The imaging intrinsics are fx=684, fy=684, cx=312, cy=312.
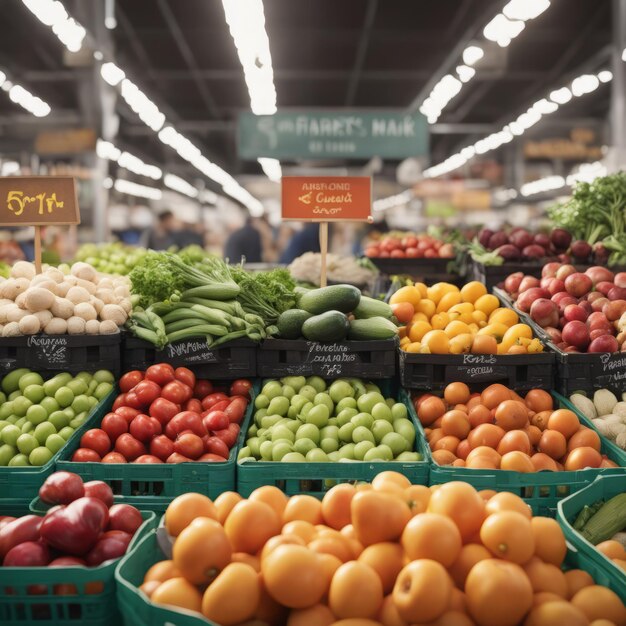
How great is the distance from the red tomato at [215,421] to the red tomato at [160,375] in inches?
13.9

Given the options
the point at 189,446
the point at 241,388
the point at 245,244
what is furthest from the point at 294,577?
the point at 245,244

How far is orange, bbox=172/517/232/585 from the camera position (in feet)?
5.74

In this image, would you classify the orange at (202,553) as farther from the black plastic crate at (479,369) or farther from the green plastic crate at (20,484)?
the black plastic crate at (479,369)

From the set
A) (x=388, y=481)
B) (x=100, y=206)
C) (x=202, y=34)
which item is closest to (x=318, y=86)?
(x=202, y=34)

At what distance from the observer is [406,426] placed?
3.11 meters

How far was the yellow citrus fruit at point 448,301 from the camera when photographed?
4.09m

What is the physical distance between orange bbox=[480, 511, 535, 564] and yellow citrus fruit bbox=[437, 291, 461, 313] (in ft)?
7.72

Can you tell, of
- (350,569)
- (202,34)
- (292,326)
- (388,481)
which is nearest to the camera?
(350,569)

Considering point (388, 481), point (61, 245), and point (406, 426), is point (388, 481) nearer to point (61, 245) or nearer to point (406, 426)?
point (406, 426)

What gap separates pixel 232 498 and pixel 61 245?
404 inches

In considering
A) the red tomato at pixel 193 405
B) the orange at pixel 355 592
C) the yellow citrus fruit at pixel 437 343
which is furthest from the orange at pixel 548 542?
the red tomato at pixel 193 405

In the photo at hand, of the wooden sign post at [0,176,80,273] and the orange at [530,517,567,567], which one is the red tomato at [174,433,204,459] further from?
the wooden sign post at [0,176,80,273]

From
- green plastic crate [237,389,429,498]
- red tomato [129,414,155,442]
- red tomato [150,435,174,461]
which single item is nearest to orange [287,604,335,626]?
green plastic crate [237,389,429,498]

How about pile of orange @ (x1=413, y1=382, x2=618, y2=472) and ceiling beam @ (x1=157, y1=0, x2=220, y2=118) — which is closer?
pile of orange @ (x1=413, y1=382, x2=618, y2=472)
